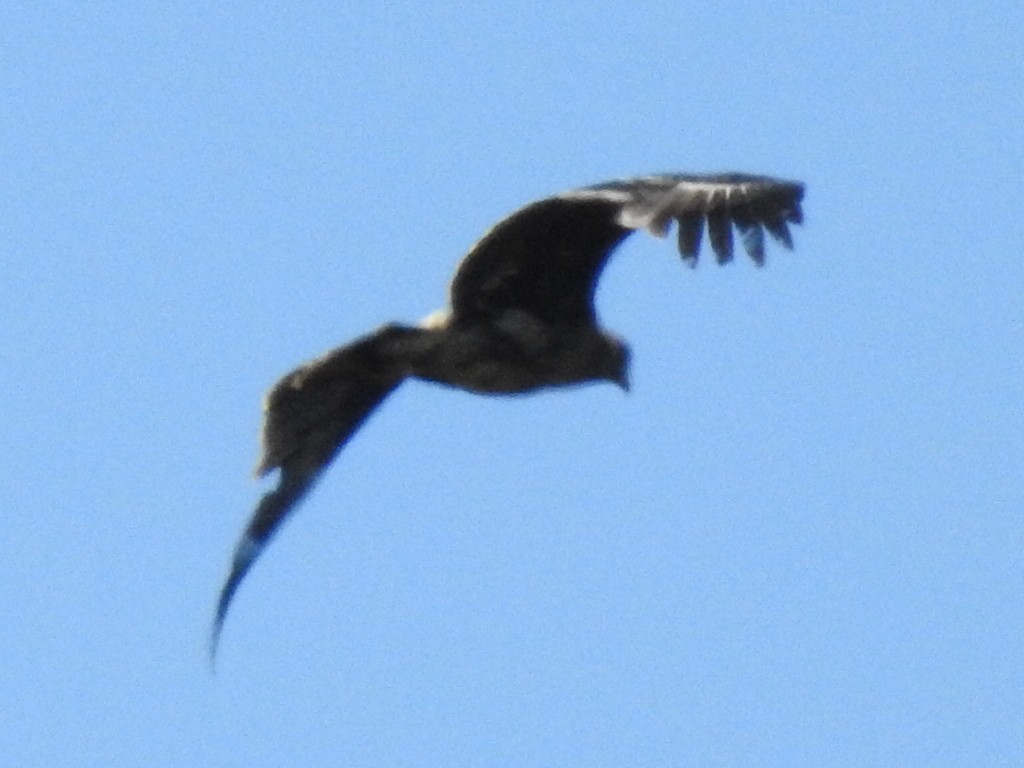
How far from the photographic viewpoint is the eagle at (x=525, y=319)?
49.8ft

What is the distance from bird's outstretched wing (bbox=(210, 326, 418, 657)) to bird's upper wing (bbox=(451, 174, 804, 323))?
1.39 feet

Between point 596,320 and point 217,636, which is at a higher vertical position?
point 596,320

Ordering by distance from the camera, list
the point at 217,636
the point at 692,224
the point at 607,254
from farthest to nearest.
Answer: the point at 217,636 → the point at 607,254 → the point at 692,224

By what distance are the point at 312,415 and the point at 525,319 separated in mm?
1011

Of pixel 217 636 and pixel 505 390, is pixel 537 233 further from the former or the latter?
pixel 217 636

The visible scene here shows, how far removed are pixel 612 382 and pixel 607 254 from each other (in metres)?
0.85

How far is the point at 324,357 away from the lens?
15961 millimetres

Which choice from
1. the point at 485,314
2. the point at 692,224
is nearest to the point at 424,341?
the point at 485,314

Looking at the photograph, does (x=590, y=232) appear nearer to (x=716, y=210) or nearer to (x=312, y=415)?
(x=716, y=210)

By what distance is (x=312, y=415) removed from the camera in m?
16.4

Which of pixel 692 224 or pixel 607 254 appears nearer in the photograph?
pixel 692 224

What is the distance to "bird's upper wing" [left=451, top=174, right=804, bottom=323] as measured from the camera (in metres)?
15.1

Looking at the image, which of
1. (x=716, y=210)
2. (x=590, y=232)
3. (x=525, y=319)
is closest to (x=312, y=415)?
(x=525, y=319)

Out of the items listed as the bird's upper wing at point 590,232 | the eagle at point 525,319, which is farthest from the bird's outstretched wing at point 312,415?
the bird's upper wing at point 590,232
